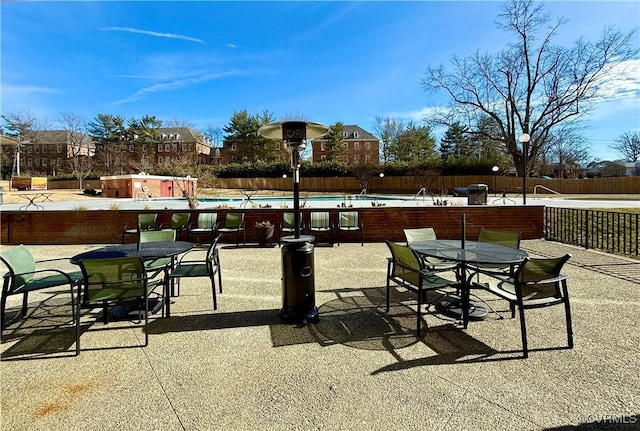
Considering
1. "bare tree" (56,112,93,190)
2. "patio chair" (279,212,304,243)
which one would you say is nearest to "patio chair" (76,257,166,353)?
"patio chair" (279,212,304,243)

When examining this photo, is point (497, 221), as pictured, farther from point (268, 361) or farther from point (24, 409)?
point (24, 409)

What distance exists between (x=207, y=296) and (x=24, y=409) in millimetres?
2402

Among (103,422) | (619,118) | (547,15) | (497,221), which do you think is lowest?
(103,422)

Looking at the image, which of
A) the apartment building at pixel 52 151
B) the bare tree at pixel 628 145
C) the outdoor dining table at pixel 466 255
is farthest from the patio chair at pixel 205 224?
the bare tree at pixel 628 145

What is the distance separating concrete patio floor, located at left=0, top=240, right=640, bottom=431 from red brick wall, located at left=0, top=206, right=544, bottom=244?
470 cm

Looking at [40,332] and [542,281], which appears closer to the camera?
[542,281]

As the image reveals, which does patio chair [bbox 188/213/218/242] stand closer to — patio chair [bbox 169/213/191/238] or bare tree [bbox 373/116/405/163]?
patio chair [bbox 169/213/191/238]

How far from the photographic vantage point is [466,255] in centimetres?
344

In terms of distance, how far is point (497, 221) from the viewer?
897 centimetres

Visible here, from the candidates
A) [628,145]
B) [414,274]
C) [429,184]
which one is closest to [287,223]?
[414,274]

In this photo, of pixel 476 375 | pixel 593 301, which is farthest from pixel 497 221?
pixel 476 375

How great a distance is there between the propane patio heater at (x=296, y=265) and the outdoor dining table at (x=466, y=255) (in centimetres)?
123

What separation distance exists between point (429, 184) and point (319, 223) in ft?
80.6

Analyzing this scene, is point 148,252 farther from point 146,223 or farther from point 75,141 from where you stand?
point 75,141
